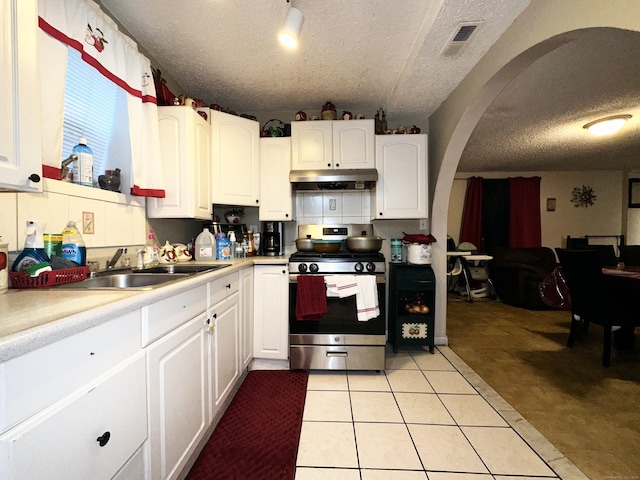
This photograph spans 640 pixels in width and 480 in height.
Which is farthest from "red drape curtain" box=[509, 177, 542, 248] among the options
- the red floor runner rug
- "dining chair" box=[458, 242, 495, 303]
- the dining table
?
the red floor runner rug

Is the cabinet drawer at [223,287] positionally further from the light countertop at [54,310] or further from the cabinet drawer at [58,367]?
the cabinet drawer at [58,367]

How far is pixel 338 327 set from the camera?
2246 mm

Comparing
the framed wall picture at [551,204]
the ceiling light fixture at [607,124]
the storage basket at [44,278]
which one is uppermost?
the ceiling light fixture at [607,124]

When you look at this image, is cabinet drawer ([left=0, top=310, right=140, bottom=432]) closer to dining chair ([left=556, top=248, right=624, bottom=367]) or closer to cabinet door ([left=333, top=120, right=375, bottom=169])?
cabinet door ([left=333, top=120, right=375, bottom=169])

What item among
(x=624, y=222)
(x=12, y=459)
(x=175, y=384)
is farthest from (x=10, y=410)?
(x=624, y=222)

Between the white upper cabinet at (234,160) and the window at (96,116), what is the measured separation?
66 cm

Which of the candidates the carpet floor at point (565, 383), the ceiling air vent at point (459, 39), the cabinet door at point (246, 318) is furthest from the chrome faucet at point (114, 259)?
the carpet floor at point (565, 383)

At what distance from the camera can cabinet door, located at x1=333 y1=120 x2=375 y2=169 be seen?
8.45 ft

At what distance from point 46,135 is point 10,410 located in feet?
3.79

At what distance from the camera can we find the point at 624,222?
5.67 metres

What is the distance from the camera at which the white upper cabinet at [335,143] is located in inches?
101

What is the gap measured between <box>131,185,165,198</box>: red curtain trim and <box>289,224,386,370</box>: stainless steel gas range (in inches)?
38.8

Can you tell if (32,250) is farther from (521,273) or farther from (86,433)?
(521,273)

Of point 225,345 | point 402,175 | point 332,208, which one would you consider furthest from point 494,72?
point 225,345
